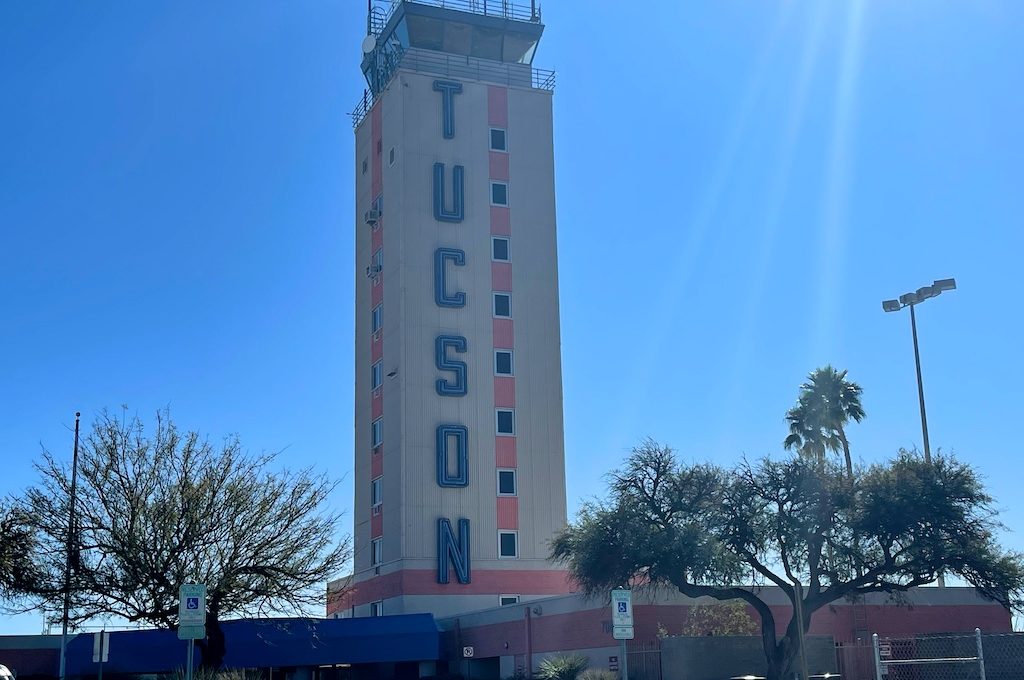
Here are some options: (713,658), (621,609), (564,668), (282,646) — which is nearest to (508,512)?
(282,646)

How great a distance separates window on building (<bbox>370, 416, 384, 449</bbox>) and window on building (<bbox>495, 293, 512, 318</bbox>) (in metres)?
8.34

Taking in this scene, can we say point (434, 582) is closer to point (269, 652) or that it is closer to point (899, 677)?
point (269, 652)

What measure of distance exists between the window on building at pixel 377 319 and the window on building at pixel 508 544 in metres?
13.3

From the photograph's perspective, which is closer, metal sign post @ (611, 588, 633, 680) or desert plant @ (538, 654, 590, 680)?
metal sign post @ (611, 588, 633, 680)

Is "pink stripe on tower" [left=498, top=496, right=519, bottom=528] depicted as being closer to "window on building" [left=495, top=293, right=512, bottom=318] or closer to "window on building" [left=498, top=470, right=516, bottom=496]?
"window on building" [left=498, top=470, right=516, bottom=496]

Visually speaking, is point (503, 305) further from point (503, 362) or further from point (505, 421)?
point (505, 421)

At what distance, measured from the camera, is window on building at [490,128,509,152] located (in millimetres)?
65062

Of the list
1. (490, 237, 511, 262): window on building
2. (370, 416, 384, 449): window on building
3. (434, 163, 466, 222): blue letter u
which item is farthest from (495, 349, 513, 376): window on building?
(434, 163, 466, 222): blue letter u

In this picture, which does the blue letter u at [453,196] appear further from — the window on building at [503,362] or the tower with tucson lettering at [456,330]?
the window on building at [503,362]

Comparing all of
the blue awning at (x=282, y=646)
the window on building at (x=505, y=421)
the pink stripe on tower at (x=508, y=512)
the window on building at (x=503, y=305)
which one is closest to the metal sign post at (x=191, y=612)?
the blue awning at (x=282, y=646)

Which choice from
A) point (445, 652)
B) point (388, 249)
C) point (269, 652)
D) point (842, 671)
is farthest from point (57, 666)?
point (842, 671)

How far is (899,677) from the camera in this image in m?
44.2

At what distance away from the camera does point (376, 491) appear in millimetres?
62875

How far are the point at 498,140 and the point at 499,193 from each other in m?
3.10
